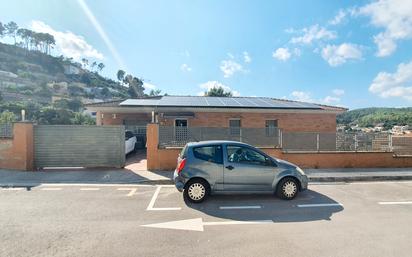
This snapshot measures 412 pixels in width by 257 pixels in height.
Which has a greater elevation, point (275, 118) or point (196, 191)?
point (275, 118)

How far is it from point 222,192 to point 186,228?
1.91 m

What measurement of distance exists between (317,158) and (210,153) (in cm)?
642

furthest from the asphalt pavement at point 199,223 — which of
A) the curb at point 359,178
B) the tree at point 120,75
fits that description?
the tree at point 120,75

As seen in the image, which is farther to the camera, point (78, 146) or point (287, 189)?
point (78, 146)

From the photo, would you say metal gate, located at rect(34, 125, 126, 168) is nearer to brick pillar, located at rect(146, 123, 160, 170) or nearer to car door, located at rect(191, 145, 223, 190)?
brick pillar, located at rect(146, 123, 160, 170)

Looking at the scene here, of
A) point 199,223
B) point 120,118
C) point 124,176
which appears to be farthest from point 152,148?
point 120,118

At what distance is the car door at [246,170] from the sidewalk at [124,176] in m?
2.85

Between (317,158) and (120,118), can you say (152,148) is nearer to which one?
(317,158)

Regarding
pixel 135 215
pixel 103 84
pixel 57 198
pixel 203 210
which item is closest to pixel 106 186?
pixel 57 198

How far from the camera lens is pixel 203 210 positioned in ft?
19.1

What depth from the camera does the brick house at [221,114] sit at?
1580 centimetres

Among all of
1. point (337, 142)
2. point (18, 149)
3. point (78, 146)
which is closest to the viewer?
point (18, 149)

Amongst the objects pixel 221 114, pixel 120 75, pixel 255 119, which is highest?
pixel 120 75

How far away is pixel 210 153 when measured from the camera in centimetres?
654
